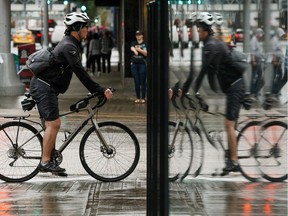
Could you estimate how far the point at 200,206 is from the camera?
380 centimetres

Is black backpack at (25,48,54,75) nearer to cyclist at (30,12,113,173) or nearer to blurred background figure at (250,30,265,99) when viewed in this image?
cyclist at (30,12,113,173)

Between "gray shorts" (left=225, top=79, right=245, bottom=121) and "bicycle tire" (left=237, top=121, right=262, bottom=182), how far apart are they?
0.09m

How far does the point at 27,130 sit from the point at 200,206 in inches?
202

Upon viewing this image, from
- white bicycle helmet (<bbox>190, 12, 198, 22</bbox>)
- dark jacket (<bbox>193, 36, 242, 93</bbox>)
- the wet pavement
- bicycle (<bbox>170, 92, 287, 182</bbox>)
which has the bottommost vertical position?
the wet pavement

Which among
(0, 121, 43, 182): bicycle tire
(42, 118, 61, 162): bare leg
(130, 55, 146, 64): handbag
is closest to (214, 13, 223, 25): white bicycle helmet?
(42, 118, 61, 162): bare leg

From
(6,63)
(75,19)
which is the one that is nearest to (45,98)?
(75,19)

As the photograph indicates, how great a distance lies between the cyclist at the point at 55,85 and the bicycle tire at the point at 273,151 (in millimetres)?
5664

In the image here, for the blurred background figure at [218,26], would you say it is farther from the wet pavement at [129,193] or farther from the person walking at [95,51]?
the person walking at [95,51]

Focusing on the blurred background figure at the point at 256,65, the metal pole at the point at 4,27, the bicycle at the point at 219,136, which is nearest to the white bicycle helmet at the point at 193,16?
the bicycle at the point at 219,136

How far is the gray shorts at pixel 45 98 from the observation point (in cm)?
841

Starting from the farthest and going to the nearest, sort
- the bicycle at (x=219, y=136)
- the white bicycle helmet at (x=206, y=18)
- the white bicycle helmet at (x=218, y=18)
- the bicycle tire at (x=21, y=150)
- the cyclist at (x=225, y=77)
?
the bicycle tire at (x=21, y=150)
the white bicycle helmet at (x=206, y=18)
the white bicycle helmet at (x=218, y=18)
the cyclist at (x=225, y=77)
the bicycle at (x=219, y=136)

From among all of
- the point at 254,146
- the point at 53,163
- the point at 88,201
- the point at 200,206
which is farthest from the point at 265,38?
the point at 53,163

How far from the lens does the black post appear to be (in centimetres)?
441

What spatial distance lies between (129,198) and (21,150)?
1696 millimetres
